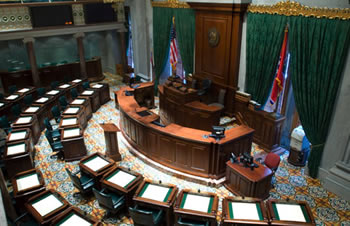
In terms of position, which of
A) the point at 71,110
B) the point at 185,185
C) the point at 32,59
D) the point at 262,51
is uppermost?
the point at 262,51

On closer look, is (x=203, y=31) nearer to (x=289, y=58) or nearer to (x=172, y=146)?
(x=289, y=58)

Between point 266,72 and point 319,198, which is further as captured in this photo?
point 266,72

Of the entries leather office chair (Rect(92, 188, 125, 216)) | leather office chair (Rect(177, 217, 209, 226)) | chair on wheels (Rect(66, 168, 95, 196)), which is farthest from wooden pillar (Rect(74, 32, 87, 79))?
leather office chair (Rect(177, 217, 209, 226))

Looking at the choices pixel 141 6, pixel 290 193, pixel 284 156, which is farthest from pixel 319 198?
pixel 141 6

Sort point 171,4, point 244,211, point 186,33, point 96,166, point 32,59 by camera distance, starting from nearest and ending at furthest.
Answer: point 244,211 < point 96,166 < point 186,33 < point 171,4 < point 32,59

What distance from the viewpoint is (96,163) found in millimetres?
7008

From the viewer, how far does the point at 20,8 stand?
1238 centimetres

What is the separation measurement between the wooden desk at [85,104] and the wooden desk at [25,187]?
14.6 ft

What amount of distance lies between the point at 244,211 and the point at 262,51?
5.30 m

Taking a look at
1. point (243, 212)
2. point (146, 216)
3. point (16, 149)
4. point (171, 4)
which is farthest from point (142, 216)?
point (171, 4)

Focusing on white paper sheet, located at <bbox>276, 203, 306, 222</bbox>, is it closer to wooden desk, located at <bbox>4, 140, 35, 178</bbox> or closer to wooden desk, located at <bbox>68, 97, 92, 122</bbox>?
wooden desk, located at <bbox>4, 140, 35, 178</bbox>

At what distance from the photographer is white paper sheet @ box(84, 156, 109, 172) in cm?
685

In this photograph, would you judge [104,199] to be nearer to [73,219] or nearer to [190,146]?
[73,219]

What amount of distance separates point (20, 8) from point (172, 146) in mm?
9907
